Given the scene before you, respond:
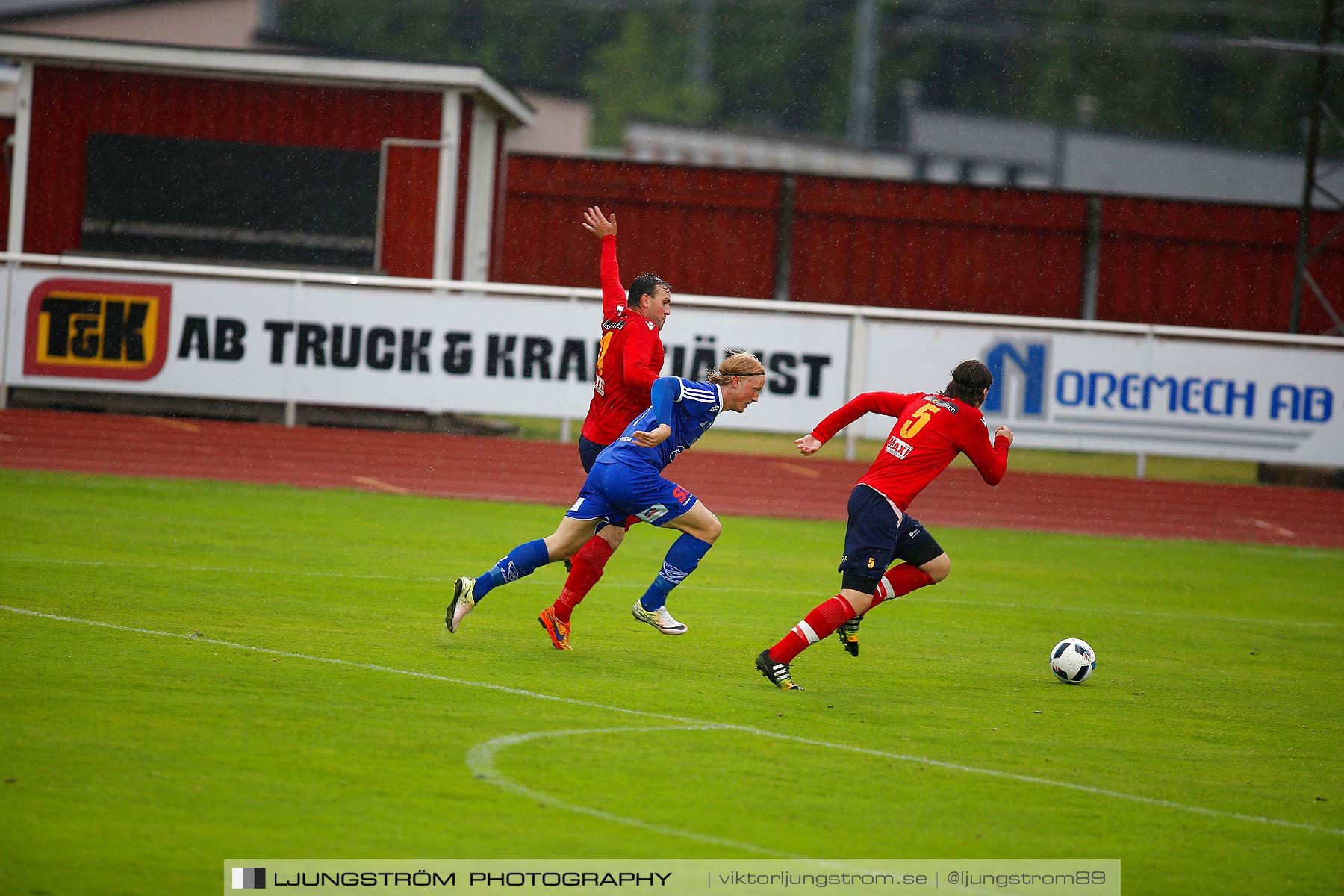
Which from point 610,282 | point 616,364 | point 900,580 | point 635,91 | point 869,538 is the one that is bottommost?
point 900,580

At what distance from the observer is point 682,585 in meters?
12.0

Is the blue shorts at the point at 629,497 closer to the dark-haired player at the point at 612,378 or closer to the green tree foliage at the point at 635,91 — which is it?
the dark-haired player at the point at 612,378

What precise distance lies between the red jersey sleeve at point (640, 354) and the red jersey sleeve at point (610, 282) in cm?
49

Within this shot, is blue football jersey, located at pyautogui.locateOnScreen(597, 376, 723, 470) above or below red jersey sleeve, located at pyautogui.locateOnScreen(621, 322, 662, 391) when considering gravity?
below

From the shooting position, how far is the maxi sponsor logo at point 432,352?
1925 centimetres

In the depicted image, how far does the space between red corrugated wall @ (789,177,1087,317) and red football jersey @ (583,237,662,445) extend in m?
17.6

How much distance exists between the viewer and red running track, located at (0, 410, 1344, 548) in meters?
17.6

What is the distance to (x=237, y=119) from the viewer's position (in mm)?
22688

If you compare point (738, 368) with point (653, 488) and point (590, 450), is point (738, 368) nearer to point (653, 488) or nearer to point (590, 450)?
point (653, 488)

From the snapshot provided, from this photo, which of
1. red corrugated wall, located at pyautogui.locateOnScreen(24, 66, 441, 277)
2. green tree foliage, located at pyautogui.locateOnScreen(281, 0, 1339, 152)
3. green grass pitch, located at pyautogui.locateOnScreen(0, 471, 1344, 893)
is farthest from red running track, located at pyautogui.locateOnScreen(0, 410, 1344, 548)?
green tree foliage, located at pyautogui.locateOnScreen(281, 0, 1339, 152)

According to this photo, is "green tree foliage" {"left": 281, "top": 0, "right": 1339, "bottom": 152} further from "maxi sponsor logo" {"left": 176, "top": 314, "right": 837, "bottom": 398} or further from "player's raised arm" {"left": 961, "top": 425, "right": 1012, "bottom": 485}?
"player's raised arm" {"left": 961, "top": 425, "right": 1012, "bottom": 485}

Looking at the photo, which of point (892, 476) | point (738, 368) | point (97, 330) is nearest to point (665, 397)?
point (738, 368)

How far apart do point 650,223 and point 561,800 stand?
21.9 metres

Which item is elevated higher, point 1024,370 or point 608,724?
point 1024,370
